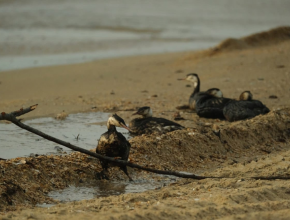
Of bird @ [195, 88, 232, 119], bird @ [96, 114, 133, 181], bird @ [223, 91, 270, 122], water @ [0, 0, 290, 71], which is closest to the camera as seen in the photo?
bird @ [96, 114, 133, 181]

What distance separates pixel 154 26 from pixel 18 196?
20690mm

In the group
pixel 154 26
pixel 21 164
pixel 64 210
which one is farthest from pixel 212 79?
pixel 154 26

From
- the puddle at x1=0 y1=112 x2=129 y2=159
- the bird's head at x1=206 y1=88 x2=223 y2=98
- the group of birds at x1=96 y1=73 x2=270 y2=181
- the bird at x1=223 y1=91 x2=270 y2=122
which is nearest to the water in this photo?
the puddle at x1=0 y1=112 x2=129 y2=159

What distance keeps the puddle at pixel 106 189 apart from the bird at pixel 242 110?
3377 millimetres

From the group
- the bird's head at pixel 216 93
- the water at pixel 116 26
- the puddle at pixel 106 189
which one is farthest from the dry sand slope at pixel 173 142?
the water at pixel 116 26

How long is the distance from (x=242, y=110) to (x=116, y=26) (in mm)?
15890

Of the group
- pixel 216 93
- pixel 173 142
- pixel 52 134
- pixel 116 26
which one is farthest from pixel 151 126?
pixel 116 26

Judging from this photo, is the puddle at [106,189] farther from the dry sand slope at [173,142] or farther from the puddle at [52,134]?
the puddle at [52,134]

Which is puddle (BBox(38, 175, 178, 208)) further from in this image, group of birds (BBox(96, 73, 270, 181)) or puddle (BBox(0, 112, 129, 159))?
puddle (BBox(0, 112, 129, 159))

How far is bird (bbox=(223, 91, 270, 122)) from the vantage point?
31.3 feet

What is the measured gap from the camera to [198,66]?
1502cm

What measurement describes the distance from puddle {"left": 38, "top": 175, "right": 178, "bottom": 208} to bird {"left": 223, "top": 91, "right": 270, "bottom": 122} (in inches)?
133

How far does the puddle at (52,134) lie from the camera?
735 centimetres

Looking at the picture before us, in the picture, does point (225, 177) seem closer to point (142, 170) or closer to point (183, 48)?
point (142, 170)
